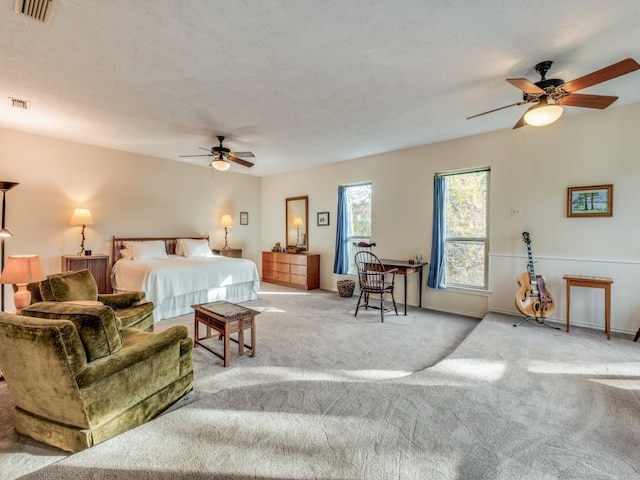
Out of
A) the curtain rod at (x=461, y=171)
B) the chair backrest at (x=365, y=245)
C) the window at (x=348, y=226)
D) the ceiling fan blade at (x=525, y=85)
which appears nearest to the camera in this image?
the ceiling fan blade at (x=525, y=85)

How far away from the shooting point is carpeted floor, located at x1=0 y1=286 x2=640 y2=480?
1558 mm

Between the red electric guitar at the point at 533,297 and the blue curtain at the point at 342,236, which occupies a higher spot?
the blue curtain at the point at 342,236

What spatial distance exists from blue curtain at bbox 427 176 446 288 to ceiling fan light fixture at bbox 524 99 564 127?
217 centimetres

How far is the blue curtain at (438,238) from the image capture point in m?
4.86

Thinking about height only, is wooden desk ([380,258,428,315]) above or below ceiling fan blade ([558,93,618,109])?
below

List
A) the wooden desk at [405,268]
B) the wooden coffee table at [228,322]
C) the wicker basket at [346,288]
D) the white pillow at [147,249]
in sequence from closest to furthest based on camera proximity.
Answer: the wooden coffee table at [228,322] → the wooden desk at [405,268] → the white pillow at [147,249] → the wicker basket at [346,288]

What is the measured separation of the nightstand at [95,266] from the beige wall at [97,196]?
0.36 meters

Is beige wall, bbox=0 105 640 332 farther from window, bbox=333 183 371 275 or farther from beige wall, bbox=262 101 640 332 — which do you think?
window, bbox=333 183 371 275

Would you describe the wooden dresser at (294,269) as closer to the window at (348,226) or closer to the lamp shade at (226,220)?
the window at (348,226)

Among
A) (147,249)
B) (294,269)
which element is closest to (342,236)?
(294,269)

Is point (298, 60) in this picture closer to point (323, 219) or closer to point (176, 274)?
point (176, 274)

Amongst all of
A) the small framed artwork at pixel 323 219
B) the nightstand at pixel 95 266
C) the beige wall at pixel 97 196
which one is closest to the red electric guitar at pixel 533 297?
the small framed artwork at pixel 323 219

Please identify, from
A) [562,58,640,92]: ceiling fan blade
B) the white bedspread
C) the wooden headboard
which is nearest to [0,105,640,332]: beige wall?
the wooden headboard

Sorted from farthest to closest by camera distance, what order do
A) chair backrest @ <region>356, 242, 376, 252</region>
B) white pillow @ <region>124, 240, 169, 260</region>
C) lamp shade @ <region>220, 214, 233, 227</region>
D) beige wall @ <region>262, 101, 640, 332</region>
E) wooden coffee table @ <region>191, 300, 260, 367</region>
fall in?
lamp shade @ <region>220, 214, 233, 227</region>, chair backrest @ <region>356, 242, 376, 252</region>, white pillow @ <region>124, 240, 169, 260</region>, beige wall @ <region>262, 101, 640, 332</region>, wooden coffee table @ <region>191, 300, 260, 367</region>
